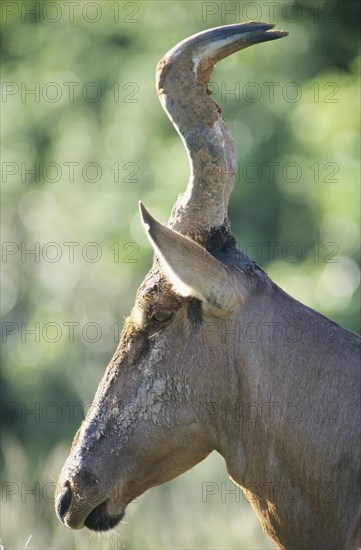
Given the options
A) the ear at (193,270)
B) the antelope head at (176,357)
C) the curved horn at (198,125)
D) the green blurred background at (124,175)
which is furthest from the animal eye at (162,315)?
the green blurred background at (124,175)

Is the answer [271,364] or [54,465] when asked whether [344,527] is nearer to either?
[271,364]

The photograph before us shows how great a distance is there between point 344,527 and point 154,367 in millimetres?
1354

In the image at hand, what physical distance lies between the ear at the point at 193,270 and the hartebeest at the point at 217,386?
11mm

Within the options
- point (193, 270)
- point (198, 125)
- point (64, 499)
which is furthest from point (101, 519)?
point (198, 125)

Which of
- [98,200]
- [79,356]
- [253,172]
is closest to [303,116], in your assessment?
[253,172]

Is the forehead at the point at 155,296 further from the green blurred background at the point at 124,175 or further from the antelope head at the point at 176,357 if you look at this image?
the green blurred background at the point at 124,175

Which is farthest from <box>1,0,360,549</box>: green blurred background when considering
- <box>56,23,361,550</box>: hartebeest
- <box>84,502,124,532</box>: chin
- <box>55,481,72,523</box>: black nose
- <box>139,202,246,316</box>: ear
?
<box>139,202,246,316</box>: ear

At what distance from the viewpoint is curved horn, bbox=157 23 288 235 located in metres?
5.80

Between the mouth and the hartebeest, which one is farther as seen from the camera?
the mouth

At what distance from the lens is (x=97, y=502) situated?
19.3 ft

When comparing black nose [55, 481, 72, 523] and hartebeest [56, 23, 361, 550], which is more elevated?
hartebeest [56, 23, 361, 550]

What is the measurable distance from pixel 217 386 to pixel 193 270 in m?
0.73

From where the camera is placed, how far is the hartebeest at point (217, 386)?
5.61 m

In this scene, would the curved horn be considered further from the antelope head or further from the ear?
the ear
